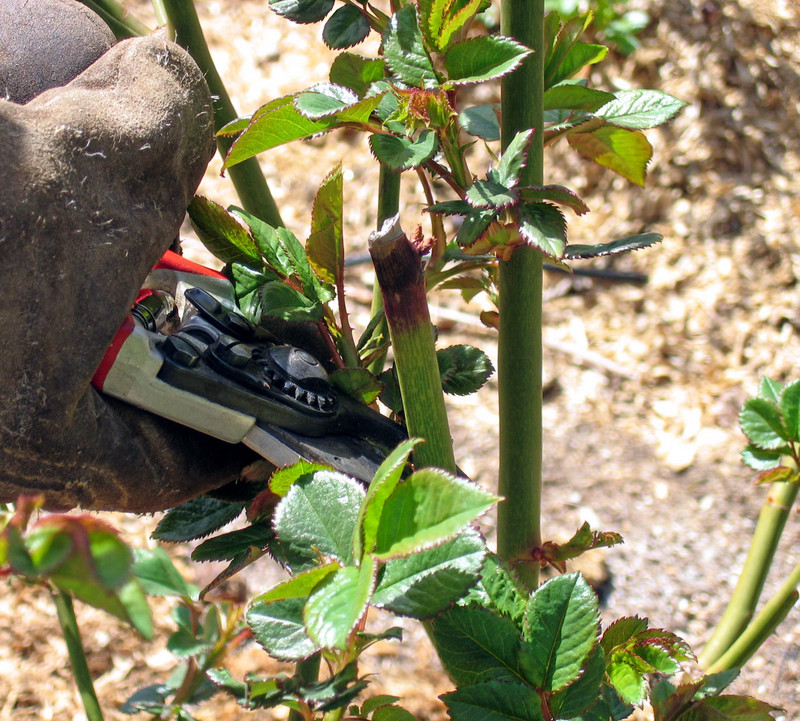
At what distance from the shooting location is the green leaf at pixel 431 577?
503 millimetres

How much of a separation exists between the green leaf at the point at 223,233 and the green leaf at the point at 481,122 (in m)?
0.22

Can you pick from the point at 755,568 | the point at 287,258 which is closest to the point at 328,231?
the point at 287,258

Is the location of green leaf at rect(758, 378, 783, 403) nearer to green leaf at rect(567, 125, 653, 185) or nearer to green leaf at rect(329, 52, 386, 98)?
green leaf at rect(567, 125, 653, 185)

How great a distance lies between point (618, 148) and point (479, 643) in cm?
47

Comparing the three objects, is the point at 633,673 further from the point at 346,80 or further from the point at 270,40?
the point at 270,40

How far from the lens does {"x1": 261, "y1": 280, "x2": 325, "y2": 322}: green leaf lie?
71cm

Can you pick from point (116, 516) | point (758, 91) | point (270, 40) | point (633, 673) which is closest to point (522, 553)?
point (633, 673)

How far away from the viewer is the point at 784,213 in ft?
8.90

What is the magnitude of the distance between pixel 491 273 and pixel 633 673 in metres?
0.39

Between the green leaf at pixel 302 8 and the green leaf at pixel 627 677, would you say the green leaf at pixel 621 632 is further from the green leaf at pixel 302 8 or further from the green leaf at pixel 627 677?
the green leaf at pixel 302 8

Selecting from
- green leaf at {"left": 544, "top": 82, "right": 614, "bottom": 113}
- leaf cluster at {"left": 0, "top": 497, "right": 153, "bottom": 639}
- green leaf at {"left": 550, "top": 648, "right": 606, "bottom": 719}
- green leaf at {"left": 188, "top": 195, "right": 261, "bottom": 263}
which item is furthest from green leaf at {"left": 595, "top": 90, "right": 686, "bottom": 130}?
leaf cluster at {"left": 0, "top": 497, "right": 153, "bottom": 639}

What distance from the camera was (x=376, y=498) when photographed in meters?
0.47

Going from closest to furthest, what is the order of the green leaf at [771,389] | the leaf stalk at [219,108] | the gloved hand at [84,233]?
the gloved hand at [84,233] → the leaf stalk at [219,108] → the green leaf at [771,389]

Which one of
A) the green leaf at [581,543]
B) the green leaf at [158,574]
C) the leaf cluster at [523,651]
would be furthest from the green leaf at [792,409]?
the green leaf at [158,574]
